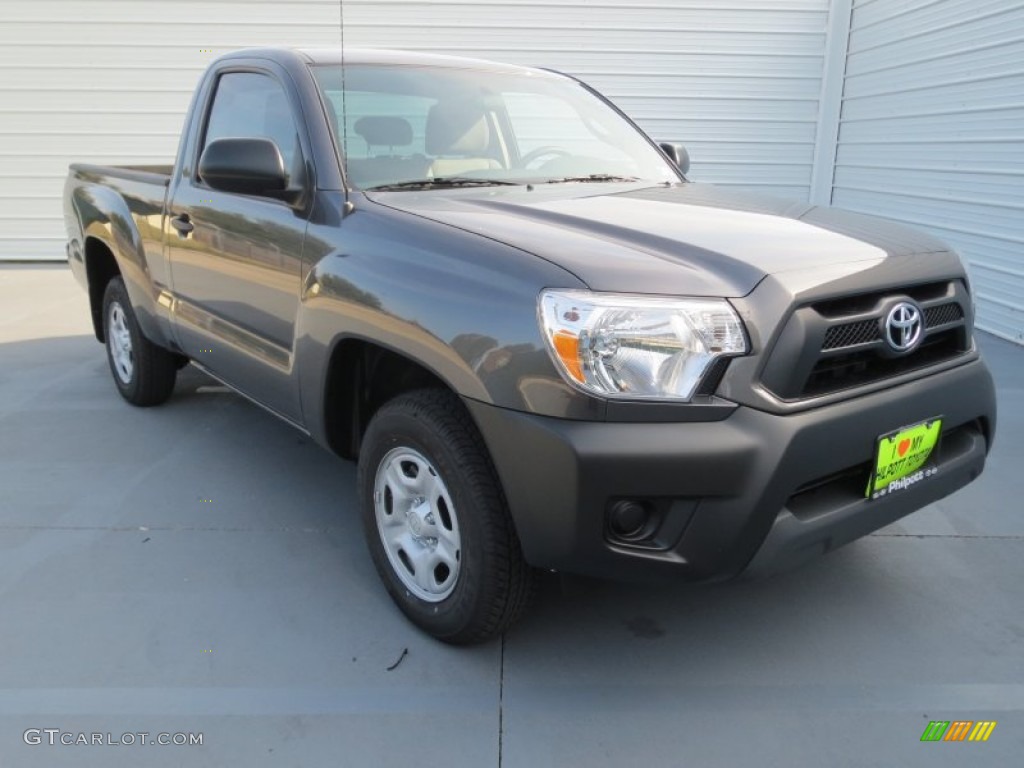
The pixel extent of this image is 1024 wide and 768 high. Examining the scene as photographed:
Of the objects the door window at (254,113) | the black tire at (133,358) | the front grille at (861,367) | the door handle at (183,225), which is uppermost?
the door window at (254,113)

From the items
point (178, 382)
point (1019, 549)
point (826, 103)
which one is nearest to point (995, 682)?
point (1019, 549)

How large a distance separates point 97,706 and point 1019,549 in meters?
3.09

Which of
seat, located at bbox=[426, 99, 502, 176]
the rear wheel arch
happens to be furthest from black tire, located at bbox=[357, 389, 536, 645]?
the rear wheel arch

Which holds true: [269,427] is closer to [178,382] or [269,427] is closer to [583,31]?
[178,382]

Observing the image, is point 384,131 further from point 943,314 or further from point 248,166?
point 943,314

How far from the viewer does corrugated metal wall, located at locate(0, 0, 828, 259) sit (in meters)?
9.52

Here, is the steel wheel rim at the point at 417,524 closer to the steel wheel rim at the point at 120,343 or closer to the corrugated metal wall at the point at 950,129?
the steel wheel rim at the point at 120,343

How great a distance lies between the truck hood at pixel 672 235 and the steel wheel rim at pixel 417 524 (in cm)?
71

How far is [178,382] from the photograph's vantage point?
5262mm

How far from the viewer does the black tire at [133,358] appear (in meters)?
4.46

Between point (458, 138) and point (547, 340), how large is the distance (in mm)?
1436

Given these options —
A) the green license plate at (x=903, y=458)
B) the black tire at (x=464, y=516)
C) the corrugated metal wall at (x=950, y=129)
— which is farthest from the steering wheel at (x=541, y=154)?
the corrugated metal wall at (x=950, y=129)

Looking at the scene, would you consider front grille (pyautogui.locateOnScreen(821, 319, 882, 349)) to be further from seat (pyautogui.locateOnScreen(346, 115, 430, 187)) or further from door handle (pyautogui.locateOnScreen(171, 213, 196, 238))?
door handle (pyautogui.locateOnScreen(171, 213, 196, 238))

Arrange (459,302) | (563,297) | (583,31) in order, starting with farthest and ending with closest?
(583,31) → (459,302) → (563,297)
